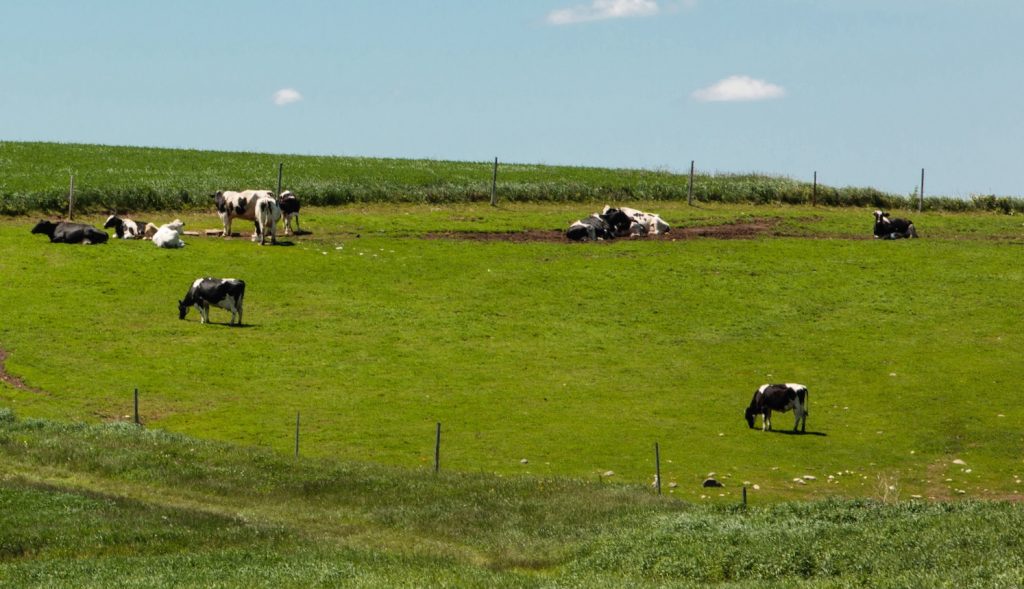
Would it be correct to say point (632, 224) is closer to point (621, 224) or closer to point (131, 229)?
point (621, 224)

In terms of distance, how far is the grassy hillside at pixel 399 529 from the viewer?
23.7 metres

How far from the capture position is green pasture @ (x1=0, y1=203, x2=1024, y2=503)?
129ft

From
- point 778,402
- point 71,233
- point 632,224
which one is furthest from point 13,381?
point 632,224

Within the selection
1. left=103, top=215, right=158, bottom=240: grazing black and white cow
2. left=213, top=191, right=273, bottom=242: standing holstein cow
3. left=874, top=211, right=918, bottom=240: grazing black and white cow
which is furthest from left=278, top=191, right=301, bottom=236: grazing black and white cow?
left=874, top=211, right=918, bottom=240: grazing black and white cow

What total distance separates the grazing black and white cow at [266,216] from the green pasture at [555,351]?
102 centimetres

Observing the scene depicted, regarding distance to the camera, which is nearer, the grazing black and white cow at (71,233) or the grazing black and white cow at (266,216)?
the grazing black and white cow at (71,233)

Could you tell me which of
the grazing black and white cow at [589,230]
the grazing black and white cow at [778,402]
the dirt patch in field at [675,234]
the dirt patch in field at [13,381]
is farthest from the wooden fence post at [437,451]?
the grazing black and white cow at [589,230]

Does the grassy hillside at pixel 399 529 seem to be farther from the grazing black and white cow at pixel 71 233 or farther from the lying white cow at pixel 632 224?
the lying white cow at pixel 632 224

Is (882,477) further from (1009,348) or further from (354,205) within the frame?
(354,205)

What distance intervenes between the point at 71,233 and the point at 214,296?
13196 mm

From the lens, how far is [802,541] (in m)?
25.5

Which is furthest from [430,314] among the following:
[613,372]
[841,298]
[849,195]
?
[849,195]

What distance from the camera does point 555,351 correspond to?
49438 millimetres

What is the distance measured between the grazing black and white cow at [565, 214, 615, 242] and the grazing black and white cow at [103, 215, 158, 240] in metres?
19.3
